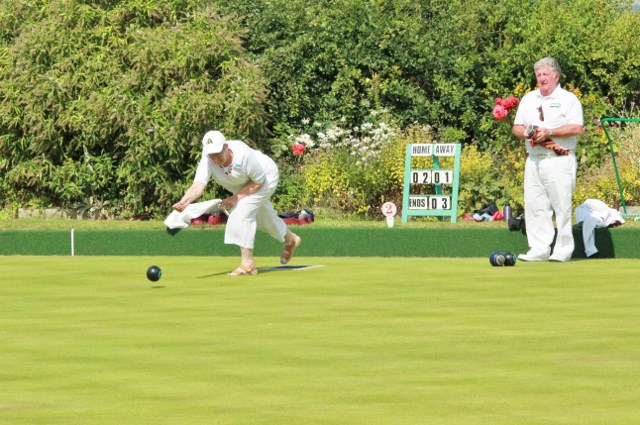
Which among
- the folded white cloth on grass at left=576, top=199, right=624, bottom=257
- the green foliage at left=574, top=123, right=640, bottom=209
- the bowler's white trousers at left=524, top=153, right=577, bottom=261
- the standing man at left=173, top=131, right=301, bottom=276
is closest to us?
the standing man at left=173, top=131, right=301, bottom=276

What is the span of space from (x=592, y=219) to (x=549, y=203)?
508 mm

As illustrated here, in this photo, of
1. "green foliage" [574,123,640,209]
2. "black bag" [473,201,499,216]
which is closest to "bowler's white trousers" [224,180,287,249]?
"black bag" [473,201,499,216]

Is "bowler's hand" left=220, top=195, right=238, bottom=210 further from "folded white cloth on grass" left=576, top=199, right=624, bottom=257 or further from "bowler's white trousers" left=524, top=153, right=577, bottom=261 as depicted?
"folded white cloth on grass" left=576, top=199, right=624, bottom=257

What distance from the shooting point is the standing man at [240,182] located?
10.6m

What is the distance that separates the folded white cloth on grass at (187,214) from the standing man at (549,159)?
2786mm

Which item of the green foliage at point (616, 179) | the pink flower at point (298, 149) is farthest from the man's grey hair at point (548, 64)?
the pink flower at point (298, 149)

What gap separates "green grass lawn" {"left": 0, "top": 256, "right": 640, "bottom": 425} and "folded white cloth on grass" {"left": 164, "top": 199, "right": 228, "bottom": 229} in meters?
2.11

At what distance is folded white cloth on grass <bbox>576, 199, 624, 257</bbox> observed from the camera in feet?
38.2

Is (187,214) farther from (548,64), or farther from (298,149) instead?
(298,149)

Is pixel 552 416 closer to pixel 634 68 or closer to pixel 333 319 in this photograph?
pixel 333 319

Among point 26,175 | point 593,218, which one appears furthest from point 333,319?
point 26,175

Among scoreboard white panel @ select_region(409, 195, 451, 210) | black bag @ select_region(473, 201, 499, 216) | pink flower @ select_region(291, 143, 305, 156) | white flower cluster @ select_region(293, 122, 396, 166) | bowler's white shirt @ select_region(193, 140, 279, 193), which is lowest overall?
black bag @ select_region(473, 201, 499, 216)

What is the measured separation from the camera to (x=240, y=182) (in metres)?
10.9

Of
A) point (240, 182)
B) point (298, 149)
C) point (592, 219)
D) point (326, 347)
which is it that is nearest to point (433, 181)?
point (298, 149)
